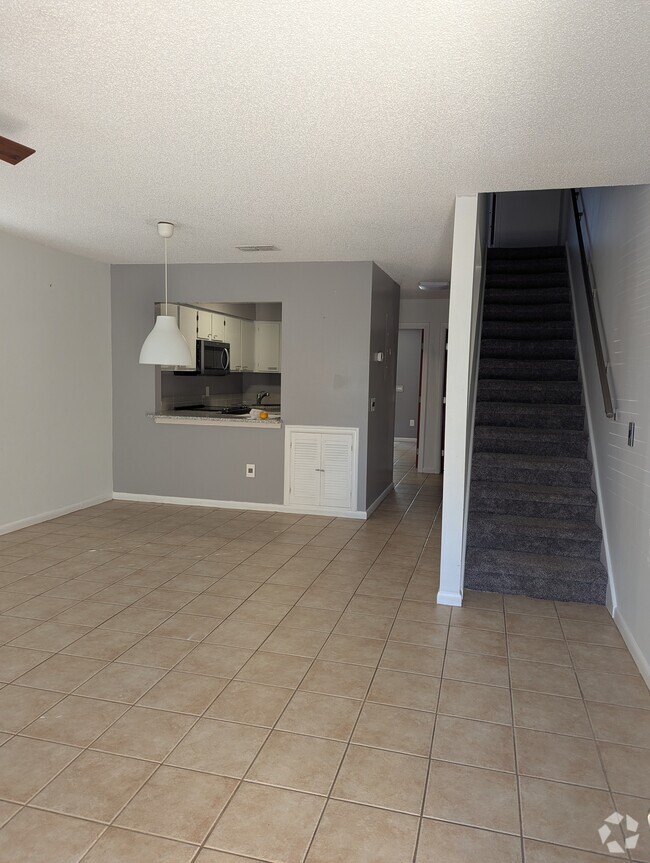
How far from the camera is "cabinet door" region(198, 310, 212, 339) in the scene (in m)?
6.90

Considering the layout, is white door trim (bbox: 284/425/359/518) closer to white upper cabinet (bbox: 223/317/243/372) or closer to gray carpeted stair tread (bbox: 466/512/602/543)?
gray carpeted stair tread (bbox: 466/512/602/543)

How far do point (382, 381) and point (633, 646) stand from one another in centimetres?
388

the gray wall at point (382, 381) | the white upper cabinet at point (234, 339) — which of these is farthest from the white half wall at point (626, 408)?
the white upper cabinet at point (234, 339)

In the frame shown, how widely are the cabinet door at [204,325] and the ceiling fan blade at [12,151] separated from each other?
14.0ft

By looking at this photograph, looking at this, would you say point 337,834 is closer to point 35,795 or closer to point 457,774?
point 457,774

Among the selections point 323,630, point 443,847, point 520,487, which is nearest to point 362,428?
point 520,487

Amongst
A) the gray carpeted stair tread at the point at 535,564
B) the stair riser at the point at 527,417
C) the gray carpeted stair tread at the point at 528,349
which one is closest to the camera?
the gray carpeted stair tread at the point at 535,564

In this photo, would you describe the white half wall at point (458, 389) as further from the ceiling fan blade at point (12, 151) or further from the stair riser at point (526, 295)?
the stair riser at point (526, 295)

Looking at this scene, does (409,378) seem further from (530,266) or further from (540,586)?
(540,586)

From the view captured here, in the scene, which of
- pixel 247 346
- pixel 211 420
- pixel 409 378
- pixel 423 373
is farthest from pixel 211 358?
pixel 409 378

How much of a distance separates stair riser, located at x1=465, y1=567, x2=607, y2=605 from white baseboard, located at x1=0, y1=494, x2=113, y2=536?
3722 millimetres

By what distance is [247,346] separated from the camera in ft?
27.1

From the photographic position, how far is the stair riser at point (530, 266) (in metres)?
6.43

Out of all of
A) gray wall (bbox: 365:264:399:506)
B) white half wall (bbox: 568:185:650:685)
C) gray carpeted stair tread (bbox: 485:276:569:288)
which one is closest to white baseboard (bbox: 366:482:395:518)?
gray wall (bbox: 365:264:399:506)
